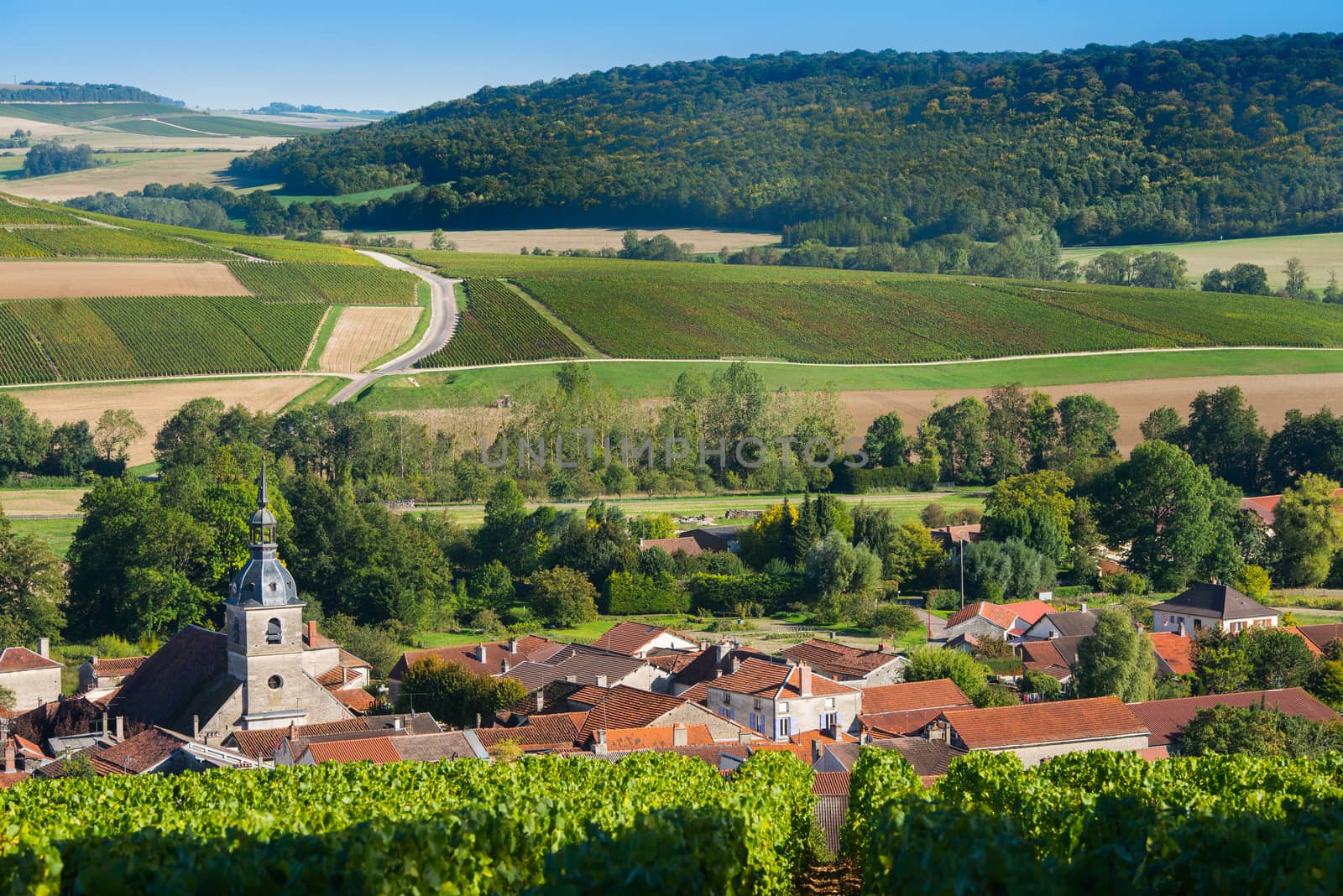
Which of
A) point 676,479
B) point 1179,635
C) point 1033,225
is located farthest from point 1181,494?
point 1033,225

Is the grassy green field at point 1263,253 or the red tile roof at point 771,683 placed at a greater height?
Answer: the grassy green field at point 1263,253

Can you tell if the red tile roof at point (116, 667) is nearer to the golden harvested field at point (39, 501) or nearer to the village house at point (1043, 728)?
the golden harvested field at point (39, 501)

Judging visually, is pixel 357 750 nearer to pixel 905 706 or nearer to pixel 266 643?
pixel 266 643

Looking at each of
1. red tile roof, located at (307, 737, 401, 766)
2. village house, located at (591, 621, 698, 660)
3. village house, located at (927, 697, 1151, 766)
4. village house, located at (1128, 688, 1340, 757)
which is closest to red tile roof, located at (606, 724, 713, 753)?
red tile roof, located at (307, 737, 401, 766)

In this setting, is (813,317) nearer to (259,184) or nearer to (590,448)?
(590,448)

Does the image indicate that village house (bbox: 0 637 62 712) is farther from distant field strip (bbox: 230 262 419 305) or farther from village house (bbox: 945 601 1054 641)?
distant field strip (bbox: 230 262 419 305)

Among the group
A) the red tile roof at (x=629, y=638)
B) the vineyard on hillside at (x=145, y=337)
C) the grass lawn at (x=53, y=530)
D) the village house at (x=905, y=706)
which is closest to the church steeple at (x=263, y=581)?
the red tile roof at (x=629, y=638)
